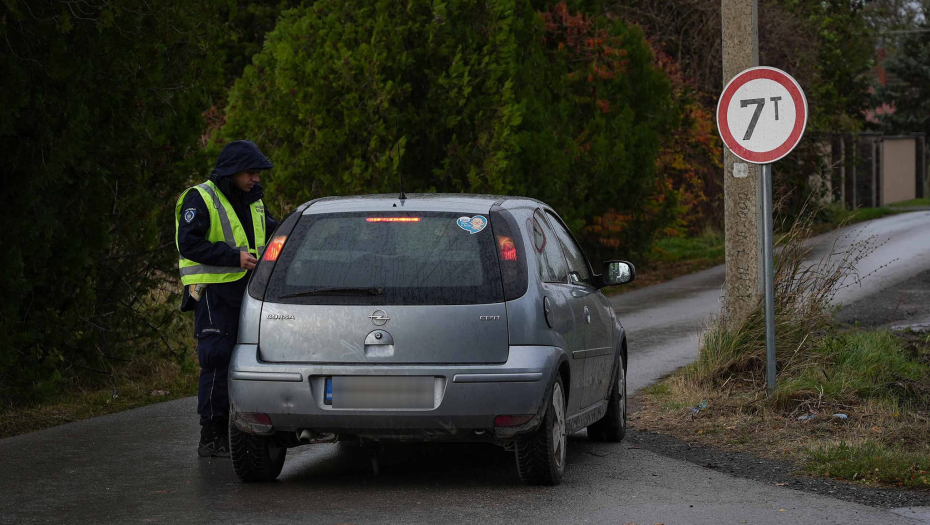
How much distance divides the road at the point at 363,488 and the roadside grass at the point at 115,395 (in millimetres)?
346

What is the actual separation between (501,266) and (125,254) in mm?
5430

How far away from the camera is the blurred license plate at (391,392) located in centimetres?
667

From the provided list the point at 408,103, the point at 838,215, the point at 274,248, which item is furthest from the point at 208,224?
the point at 838,215

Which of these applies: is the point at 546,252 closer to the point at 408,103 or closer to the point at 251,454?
the point at 251,454

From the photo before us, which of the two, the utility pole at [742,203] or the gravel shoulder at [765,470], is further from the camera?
the utility pole at [742,203]

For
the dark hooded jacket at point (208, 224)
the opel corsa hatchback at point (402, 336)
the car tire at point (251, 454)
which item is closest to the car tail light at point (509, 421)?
the opel corsa hatchback at point (402, 336)

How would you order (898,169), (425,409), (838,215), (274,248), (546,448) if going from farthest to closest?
(898,169)
(838,215)
(274,248)
(546,448)
(425,409)

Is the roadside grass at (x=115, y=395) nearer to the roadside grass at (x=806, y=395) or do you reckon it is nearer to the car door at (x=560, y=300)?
the car door at (x=560, y=300)

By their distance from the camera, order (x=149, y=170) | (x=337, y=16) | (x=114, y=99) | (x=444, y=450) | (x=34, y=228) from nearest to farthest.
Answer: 1. (x=444, y=450)
2. (x=34, y=228)
3. (x=114, y=99)
4. (x=149, y=170)
5. (x=337, y=16)

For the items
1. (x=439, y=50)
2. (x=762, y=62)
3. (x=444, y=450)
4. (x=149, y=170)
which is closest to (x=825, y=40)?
(x=762, y=62)

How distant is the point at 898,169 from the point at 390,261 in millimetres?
47387

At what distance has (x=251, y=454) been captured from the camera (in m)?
7.16

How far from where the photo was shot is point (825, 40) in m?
34.6

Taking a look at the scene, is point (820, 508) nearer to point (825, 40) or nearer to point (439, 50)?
point (439, 50)
